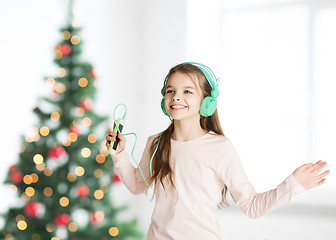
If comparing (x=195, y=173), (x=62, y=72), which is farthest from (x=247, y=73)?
(x=195, y=173)

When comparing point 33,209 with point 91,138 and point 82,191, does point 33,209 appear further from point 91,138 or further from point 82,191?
point 91,138

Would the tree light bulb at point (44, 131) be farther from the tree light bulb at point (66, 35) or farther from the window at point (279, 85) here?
the window at point (279, 85)

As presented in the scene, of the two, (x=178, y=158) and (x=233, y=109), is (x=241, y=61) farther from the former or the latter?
(x=178, y=158)

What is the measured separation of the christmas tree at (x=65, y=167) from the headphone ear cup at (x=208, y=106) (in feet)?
4.24

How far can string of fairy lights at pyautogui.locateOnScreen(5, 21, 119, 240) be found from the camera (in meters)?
2.52

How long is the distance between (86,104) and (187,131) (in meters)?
1.26

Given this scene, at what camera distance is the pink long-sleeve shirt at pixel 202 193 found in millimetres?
1396

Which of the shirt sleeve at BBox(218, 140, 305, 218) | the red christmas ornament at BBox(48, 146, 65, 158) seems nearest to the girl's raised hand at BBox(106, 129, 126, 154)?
the shirt sleeve at BBox(218, 140, 305, 218)

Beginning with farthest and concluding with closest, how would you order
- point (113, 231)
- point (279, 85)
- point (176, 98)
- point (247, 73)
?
point (247, 73) → point (279, 85) → point (113, 231) → point (176, 98)

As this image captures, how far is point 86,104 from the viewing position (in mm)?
2633

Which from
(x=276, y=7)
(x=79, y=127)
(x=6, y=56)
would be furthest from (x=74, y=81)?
(x=276, y=7)

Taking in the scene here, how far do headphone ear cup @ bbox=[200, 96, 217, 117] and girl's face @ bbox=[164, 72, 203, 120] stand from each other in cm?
2

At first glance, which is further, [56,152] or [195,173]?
[56,152]

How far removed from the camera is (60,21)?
3150mm
